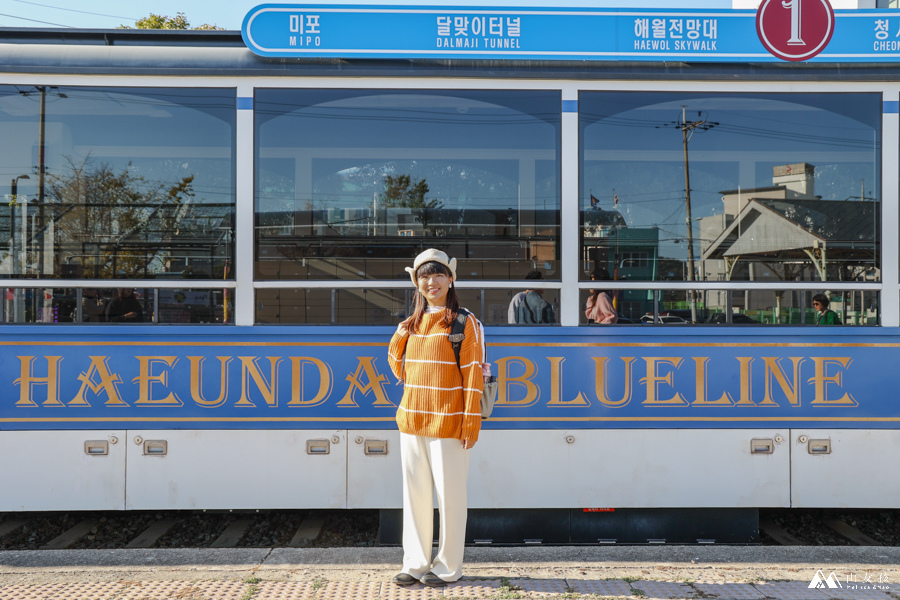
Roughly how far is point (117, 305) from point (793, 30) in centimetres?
433

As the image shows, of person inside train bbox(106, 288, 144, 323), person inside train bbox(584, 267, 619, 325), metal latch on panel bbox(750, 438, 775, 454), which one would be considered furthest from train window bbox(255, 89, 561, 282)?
metal latch on panel bbox(750, 438, 775, 454)

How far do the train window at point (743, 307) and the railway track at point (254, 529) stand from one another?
5.26 feet

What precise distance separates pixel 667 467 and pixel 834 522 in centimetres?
181

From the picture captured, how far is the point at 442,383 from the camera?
3215mm

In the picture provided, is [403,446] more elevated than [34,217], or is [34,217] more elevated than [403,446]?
[34,217]

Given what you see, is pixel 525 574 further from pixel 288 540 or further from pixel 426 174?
pixel 426 174

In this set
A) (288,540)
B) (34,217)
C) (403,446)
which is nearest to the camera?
(403,446)

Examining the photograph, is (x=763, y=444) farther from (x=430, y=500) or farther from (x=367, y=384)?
(x=367, y=384)

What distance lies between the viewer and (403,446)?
132 inches

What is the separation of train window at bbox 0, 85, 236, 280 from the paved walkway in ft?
5.29

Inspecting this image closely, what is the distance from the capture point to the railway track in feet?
14.9

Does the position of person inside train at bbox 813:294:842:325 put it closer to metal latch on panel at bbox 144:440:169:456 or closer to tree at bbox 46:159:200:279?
tree at bbox 46:159:200:279

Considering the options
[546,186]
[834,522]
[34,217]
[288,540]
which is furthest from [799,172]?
[34,217]

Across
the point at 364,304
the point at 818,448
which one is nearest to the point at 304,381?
the point at 364,304
